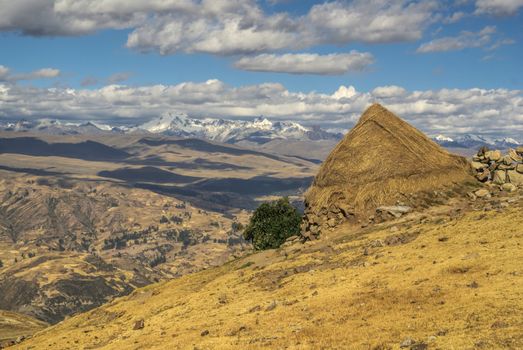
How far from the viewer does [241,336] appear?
4134cm

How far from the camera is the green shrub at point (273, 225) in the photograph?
106 metres

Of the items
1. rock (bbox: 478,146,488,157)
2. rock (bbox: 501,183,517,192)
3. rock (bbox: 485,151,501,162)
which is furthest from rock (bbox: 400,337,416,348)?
rock (bbox: 478,146,488,157)

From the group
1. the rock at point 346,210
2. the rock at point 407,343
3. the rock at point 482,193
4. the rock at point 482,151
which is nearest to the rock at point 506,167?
the rock at point 482,151

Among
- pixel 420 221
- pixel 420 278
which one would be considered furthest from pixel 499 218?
pixel 420 278

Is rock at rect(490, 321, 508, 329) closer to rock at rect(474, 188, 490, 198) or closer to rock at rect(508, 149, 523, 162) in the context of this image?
rock at rect(474, 188, 490, 198)

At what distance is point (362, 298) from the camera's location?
144ft

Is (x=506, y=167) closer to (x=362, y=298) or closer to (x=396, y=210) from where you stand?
(x=396, y=210)

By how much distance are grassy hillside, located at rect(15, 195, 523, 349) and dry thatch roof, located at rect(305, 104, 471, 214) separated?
7229mm

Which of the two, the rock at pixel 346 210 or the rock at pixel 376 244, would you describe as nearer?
the rock at pixel 376 244

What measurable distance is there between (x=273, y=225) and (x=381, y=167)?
31340 mm

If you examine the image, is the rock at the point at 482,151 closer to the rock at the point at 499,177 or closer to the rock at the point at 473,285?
the rock at the point at 499,177

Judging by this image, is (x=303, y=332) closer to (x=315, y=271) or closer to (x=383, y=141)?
(x=315, y=271)

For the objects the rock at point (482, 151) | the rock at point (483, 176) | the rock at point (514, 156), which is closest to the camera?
the rock at point (483, 176)

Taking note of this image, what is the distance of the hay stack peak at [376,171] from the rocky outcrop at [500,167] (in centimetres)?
269
